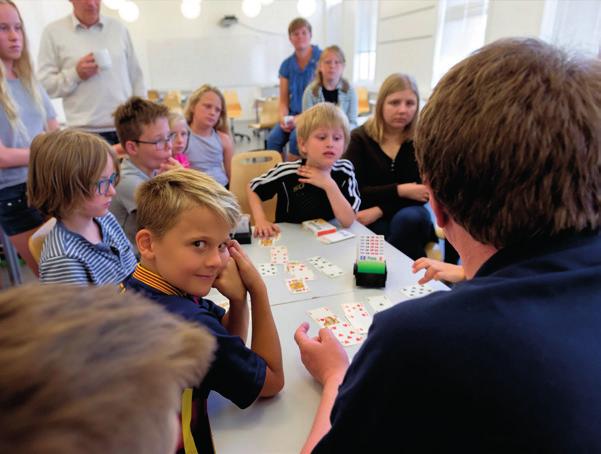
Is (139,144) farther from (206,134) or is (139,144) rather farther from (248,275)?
(248,275)

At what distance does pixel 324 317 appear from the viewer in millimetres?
1188

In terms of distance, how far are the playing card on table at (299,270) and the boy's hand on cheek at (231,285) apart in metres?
0.41

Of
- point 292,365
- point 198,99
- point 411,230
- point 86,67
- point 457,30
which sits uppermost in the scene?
point 457,30

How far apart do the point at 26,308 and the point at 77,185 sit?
121cm

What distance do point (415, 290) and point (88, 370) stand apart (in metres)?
1.17

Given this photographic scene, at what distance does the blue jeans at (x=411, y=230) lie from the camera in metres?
2.27

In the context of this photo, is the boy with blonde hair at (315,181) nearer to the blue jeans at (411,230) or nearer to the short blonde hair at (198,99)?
the blue jeans at (411,230)

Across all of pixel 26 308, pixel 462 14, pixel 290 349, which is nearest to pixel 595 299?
pixel 26 308

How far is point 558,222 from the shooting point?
55cm

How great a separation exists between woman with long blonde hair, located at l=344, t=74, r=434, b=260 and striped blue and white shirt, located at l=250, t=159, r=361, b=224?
222 millimetres

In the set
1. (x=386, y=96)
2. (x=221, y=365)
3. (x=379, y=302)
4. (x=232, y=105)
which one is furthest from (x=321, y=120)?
(x=232, y=105)

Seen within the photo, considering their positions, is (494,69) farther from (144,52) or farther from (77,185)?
(144,52)

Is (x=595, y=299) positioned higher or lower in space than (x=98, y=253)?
higher

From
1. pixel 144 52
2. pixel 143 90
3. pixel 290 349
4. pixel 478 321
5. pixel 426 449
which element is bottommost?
pixel 290 349
